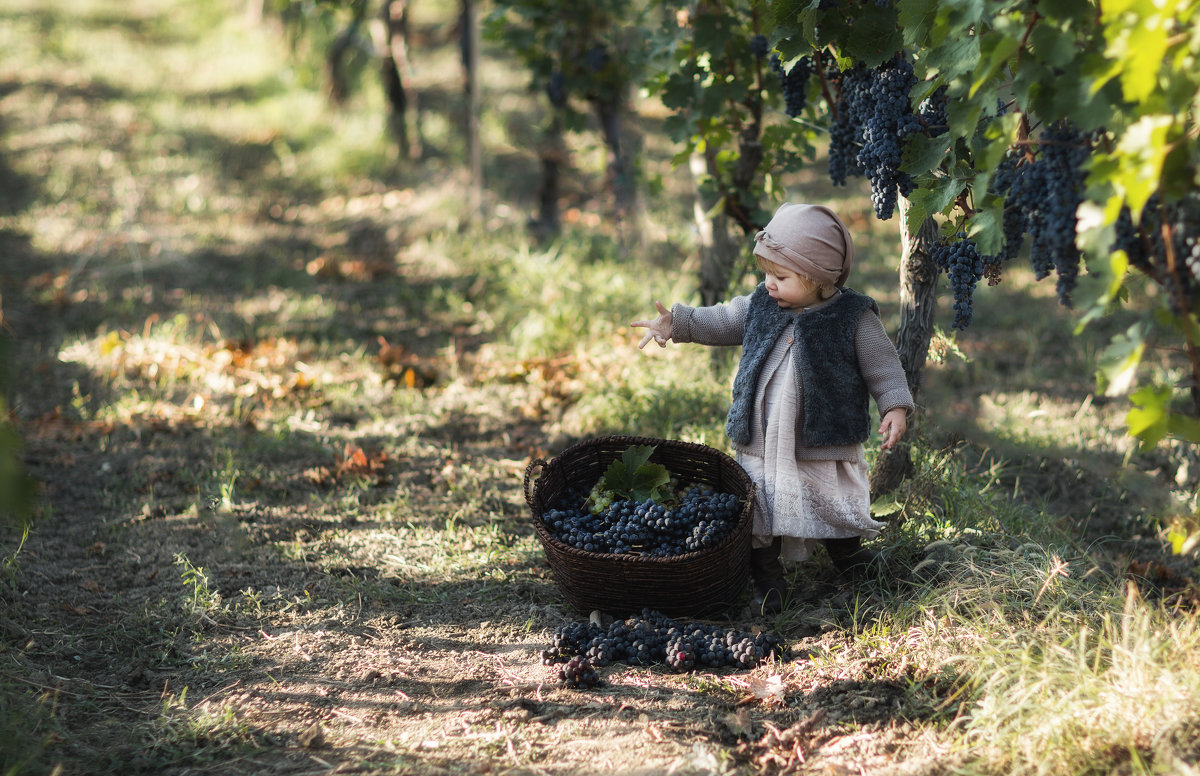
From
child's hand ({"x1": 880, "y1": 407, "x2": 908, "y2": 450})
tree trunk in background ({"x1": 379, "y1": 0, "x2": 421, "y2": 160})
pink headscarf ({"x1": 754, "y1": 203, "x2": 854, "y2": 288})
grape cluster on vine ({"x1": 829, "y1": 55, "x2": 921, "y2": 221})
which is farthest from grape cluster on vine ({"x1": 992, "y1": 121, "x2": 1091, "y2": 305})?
tree trunk in background ({"x1": 379, "y1": 0, "x2": 421, "y2": 160})

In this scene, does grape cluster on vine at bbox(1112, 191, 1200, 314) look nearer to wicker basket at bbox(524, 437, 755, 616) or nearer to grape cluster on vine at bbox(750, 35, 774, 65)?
wicker basket at bbox(524, 437, 755, 616)

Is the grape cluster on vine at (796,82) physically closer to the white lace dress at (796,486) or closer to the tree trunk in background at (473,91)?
the white lace dress at (796,486)

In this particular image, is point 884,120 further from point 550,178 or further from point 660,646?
point 550,178

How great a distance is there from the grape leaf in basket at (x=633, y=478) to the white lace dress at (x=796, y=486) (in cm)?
42

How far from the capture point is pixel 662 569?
3.01 metres

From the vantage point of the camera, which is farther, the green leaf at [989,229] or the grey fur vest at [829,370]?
the grey fur vest at [829,370]

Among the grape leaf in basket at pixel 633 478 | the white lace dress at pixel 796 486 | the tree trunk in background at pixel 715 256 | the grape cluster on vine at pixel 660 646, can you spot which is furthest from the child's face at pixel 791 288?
the tree trunk in background at pixel 715 256

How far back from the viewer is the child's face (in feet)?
10.0

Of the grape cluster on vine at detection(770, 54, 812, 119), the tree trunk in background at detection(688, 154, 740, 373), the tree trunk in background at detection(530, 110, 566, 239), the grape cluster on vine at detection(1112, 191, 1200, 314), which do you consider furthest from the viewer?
the tree trunk in background at detection(530, 110, 566, 239)

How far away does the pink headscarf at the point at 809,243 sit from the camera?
2982 mm

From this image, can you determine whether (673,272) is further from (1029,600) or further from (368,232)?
(1029,600)

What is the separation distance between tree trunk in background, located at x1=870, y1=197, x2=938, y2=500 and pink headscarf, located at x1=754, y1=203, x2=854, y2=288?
1.42 ft

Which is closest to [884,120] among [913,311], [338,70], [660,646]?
[913,311]

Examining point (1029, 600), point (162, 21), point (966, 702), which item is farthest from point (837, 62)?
point (162, 21)
